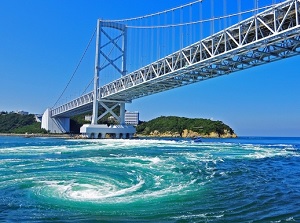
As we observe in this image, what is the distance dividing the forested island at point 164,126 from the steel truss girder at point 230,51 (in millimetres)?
43108

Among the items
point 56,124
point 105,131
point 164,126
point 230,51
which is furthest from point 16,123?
point 230,51

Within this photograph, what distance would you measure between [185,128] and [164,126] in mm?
5763

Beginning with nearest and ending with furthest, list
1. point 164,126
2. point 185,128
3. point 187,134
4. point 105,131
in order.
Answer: point 105,131 → point 187,134 → point 185,128 → point 164,126

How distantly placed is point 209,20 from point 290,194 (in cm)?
2008

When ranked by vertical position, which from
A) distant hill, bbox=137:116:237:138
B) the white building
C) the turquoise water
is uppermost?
the white building

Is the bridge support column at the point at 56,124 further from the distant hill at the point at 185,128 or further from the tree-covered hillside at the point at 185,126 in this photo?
the tree-covered hillside at the point at 185,126

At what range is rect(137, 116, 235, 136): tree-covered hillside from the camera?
262 ft

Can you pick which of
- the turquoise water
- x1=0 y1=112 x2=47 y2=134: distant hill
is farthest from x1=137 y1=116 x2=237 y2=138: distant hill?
the turquoise water

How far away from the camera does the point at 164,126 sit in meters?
84.2

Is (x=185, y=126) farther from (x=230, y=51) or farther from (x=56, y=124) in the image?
(x=230, y=51)

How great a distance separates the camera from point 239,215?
5246 mm

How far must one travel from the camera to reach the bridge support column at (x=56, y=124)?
68.6 metres

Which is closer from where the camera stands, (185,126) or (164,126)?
(185,126)

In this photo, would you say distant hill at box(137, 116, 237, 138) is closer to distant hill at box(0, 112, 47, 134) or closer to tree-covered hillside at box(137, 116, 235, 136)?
tree-covered hillside at box(137, 116, 235, 136)
